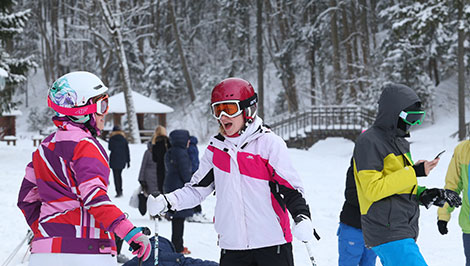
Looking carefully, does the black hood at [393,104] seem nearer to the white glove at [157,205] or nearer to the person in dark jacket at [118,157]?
the white glove at [157,205]

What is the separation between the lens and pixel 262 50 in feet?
111

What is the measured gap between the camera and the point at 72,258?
9.36 feet

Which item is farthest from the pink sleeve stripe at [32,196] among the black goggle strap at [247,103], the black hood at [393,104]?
the black hood at [393,104]

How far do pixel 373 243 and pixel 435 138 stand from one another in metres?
21.4

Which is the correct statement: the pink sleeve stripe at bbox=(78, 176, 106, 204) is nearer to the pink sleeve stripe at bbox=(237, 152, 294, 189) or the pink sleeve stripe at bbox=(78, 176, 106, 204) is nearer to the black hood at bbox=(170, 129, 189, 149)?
the pink sleeve stripe at bbox=(237, 152, 294, 189)

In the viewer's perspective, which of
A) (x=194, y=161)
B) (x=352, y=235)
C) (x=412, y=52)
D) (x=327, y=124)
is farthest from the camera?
(x=412, y=52)

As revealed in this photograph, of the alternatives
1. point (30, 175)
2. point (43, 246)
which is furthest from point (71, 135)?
point (43, 246)

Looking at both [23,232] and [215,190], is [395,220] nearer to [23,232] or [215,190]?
[215,190]

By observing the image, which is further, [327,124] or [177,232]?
[327,124]

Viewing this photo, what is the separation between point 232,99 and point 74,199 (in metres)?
1.20

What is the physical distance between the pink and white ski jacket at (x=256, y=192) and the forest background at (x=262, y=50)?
673 inches

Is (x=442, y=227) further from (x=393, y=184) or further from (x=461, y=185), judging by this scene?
(x=393, y=184)

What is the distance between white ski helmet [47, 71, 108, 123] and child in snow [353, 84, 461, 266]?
181cm

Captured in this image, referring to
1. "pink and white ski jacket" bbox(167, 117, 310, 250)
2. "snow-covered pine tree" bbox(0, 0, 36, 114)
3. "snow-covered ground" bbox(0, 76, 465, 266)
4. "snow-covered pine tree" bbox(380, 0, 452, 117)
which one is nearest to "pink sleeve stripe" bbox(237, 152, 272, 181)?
"pink and white ski jacket" bbox(167, 117, 310, 250)
